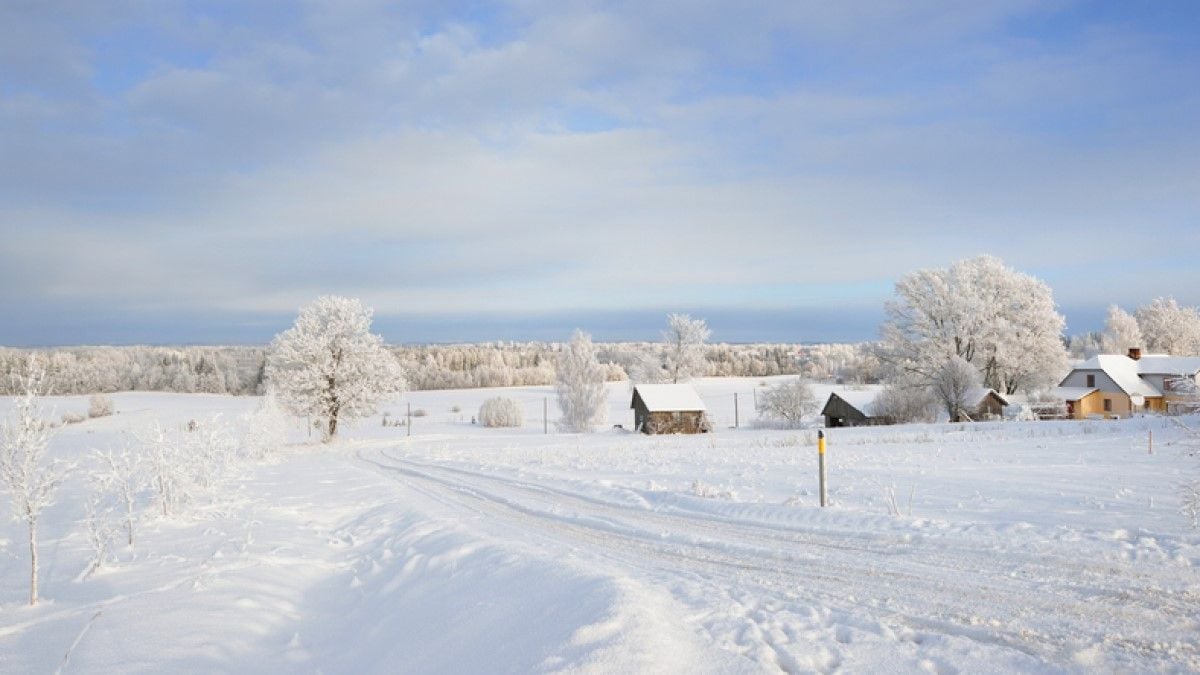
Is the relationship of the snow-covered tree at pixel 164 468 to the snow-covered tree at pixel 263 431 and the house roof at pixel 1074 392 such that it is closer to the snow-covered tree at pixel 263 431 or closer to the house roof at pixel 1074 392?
the snow-covered tree at pixel 263 431

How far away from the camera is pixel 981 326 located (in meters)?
49.2

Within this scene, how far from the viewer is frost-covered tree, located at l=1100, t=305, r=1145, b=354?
257 ft

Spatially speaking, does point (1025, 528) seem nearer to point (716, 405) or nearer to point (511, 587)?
point (511, 587)

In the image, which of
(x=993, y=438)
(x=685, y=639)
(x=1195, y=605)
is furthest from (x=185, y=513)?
(x=993, y=438)

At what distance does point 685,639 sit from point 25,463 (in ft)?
26.5

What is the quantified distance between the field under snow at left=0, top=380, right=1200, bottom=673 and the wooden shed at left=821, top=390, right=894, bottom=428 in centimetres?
3279

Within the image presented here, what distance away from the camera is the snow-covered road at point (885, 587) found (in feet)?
16.3

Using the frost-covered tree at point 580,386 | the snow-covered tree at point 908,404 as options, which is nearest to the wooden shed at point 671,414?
the frost-covered tree at point 580,386

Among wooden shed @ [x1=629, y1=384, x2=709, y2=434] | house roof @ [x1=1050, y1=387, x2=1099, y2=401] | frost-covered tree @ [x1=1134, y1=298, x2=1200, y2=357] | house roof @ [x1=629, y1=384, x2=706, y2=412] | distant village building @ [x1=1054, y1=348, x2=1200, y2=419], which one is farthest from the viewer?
frost-covered tree @ [x1=1134, y1=298, x2=1200, y2=357]

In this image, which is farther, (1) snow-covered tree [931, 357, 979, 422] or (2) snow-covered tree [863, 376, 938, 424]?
(2) snow-covered tree [863, 376, 938, 424]

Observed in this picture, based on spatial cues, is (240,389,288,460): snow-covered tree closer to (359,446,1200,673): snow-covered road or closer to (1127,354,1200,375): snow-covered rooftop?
(359,446,1200,673): snow-covered road

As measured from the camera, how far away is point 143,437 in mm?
14000

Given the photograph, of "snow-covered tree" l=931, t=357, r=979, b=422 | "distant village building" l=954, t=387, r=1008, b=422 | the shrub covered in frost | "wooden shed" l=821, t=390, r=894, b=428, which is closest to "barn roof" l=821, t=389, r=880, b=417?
"wooden shed" l=821, t=390, r=894, b=428

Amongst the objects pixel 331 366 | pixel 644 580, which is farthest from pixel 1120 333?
pixel 644 580
